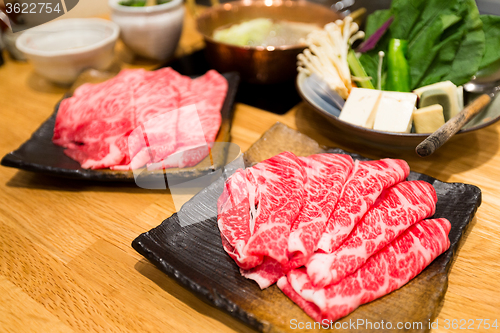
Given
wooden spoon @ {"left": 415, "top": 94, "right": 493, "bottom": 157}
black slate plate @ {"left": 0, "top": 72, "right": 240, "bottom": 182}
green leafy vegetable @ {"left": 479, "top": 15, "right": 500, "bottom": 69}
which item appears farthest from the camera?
green leafy vegetable @ {"left": 479, "top": 15, "right": 500, "bottom": 69}

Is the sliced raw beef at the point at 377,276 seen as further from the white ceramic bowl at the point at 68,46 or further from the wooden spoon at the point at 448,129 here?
the white ceramic bowl at the point at 68,46

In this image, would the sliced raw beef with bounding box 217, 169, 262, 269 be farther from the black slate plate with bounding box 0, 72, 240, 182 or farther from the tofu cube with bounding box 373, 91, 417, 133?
the tofu cube with bounding box 373, 91, 417, 133

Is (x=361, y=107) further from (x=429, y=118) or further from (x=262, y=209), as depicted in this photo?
(x=262, y=209)

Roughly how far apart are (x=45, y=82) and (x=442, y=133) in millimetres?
Answer: 2635

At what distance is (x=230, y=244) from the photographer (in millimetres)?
1187

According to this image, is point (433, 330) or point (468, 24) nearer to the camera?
point (433, 330)

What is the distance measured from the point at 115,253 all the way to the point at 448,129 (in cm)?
141

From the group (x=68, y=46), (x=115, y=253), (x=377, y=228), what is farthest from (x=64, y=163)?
(x=377, y=228)

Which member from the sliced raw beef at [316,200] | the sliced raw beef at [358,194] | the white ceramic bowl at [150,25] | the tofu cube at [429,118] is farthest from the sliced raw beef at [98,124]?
the tofu cube at [429,118]

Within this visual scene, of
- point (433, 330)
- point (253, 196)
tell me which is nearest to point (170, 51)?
point (253, 196)

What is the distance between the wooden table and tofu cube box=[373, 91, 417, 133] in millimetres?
246

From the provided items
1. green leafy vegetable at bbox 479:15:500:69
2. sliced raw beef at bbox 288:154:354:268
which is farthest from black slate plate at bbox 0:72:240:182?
green leafy vegetable at bbox 479:15:500:69

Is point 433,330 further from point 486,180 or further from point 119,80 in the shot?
point 119,80

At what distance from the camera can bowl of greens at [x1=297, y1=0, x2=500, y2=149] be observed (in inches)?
61.5
